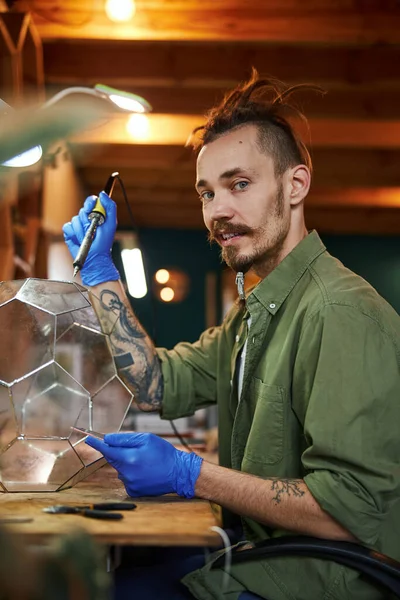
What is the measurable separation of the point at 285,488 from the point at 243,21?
3.34 metres

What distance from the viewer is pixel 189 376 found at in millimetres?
2041

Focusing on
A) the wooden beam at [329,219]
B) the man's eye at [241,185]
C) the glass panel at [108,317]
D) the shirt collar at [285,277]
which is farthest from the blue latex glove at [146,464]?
the wooden beam at [329,219]

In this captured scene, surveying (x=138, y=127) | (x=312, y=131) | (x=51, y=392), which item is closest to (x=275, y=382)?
(x=51, y=392)

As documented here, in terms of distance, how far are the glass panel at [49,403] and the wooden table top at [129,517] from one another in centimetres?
29

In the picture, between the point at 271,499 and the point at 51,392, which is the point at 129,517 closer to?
the point at 271,499

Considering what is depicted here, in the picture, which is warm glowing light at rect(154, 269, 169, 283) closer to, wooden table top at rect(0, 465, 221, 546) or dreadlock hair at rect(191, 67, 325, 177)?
dreadlock hair at rect(191, 67, 325, 177)

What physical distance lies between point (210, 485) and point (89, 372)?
0.59 metres

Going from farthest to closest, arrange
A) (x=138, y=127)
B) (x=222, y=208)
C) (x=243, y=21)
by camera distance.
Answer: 1. (x=138, y=127)
2. (x=243, y=21)
3. (x=222, y=208)

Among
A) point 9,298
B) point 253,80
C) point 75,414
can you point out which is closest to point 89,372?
point 75,414

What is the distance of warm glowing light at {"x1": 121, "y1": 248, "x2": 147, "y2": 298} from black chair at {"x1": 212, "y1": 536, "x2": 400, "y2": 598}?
3.76 feet

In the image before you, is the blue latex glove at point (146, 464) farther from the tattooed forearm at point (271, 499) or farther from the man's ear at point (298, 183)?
the man's ear at point (298, 183)

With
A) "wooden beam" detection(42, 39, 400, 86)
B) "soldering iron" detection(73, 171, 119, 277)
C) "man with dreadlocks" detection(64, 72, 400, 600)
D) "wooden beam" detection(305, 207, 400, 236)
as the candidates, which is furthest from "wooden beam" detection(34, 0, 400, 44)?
"wooden beam" detection(305, 207, 400, 236)

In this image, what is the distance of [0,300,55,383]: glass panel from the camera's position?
149cm

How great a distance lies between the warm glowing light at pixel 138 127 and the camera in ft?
17.3
